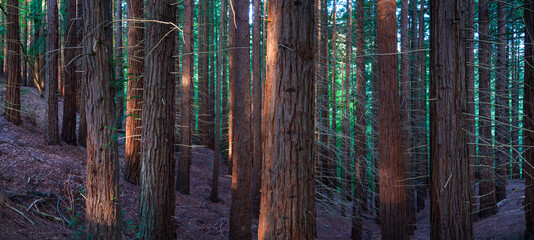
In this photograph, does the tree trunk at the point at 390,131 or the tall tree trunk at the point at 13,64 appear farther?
the tall tree trunk at the point at 13,64

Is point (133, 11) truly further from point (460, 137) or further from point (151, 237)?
point (460, 137)

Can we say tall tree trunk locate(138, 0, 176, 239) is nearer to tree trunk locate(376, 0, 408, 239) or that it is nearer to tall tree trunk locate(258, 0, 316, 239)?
tall tree trunk locate(258, 0, 316, 239)

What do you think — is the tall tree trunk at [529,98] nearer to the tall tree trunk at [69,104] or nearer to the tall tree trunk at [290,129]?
the tall tree trunk at [290,129]

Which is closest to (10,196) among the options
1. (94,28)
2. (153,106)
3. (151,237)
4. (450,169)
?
(151,237)

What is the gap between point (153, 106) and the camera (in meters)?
6.55

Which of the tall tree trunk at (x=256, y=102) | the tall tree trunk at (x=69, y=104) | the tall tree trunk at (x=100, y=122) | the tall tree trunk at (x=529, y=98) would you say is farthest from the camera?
the tall tree trunk at (x=256, y=102)

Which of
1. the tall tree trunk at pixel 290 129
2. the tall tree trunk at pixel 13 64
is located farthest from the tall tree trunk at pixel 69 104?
the tall tree trunk at pixel 290 129

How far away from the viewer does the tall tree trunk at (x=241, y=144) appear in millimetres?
9711

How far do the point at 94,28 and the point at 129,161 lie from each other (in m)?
5.72

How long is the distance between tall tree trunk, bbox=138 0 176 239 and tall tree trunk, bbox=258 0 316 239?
2.76 meters

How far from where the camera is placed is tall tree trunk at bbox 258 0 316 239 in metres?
4.54

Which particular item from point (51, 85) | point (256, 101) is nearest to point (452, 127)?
point (256, 101)

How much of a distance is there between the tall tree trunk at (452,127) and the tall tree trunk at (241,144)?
4.96 meters

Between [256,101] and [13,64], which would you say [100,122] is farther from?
[256,101]
